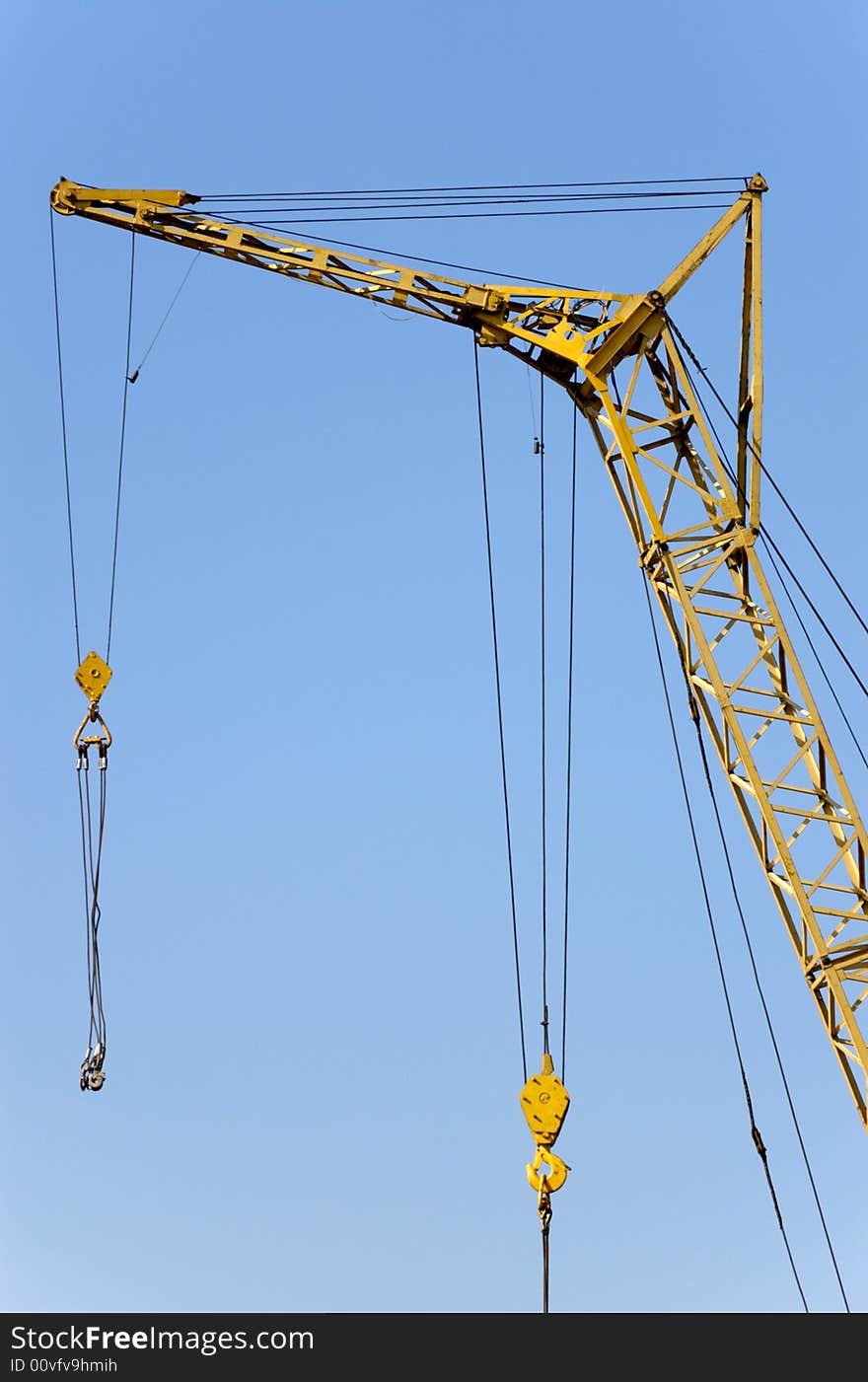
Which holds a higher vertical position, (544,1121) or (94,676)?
(94,676)

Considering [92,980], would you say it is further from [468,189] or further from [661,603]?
[468,189]

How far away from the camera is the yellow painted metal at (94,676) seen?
110 feet

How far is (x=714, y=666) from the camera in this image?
3231 centimetres

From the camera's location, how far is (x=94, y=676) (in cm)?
3359

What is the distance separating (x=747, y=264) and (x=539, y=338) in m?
3.83

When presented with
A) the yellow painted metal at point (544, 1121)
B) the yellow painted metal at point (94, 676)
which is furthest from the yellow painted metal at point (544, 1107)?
the yellow painted metal at point (94, 676)

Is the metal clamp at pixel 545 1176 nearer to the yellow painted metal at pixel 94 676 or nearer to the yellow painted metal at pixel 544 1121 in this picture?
the yellow painted metal at pixel 544 1121

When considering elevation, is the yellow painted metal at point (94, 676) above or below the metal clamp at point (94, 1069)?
above

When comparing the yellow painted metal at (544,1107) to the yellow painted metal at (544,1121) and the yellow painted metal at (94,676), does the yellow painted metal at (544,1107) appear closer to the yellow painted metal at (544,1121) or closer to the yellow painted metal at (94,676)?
the yellow painted metal at (544,1121)

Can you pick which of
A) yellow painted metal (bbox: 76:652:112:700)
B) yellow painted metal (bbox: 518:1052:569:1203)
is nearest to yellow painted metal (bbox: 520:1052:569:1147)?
yellow painted metal (bbox: 518:1052:569:1203)

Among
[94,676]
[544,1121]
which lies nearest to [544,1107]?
[544,1121]

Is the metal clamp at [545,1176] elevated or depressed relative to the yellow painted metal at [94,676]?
depressed

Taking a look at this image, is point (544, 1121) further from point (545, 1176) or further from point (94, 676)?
point (94, 676)
